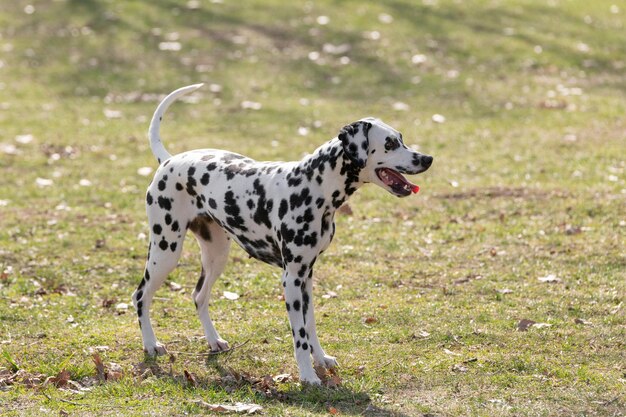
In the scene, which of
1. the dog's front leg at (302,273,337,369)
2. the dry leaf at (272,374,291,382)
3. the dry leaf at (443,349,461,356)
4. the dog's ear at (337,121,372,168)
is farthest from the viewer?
the dry leaf at (443,349,461,356)

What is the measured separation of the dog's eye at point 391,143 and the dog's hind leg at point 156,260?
1808 mm

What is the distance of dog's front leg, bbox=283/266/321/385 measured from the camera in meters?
6.79

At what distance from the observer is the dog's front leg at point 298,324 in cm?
679

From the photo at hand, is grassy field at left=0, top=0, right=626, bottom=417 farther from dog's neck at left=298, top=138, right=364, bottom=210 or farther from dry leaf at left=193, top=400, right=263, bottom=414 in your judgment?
dog's neck at left=298, top=138, right=364, bottom=210

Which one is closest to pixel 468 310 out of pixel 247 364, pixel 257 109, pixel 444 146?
pixel 247 364

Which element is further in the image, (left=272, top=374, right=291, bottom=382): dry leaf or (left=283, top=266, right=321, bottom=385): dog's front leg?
(left=272, top=374, right=291, bottom=382): dry leaf

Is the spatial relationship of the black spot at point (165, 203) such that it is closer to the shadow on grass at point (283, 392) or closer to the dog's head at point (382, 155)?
the shadow on grass at point (283, 392)

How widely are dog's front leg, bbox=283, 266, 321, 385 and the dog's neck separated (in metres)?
0.57

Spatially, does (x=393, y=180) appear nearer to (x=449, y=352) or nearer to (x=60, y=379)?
(x=449, y=352)

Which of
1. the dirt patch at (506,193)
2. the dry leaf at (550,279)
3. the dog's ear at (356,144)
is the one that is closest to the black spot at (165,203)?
the dog's ear at (356,144)

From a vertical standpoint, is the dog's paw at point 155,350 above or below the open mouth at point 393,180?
below

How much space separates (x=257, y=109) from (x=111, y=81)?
3.23m

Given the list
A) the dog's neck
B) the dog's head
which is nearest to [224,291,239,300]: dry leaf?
the dog's neck

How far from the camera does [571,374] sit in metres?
6.93
